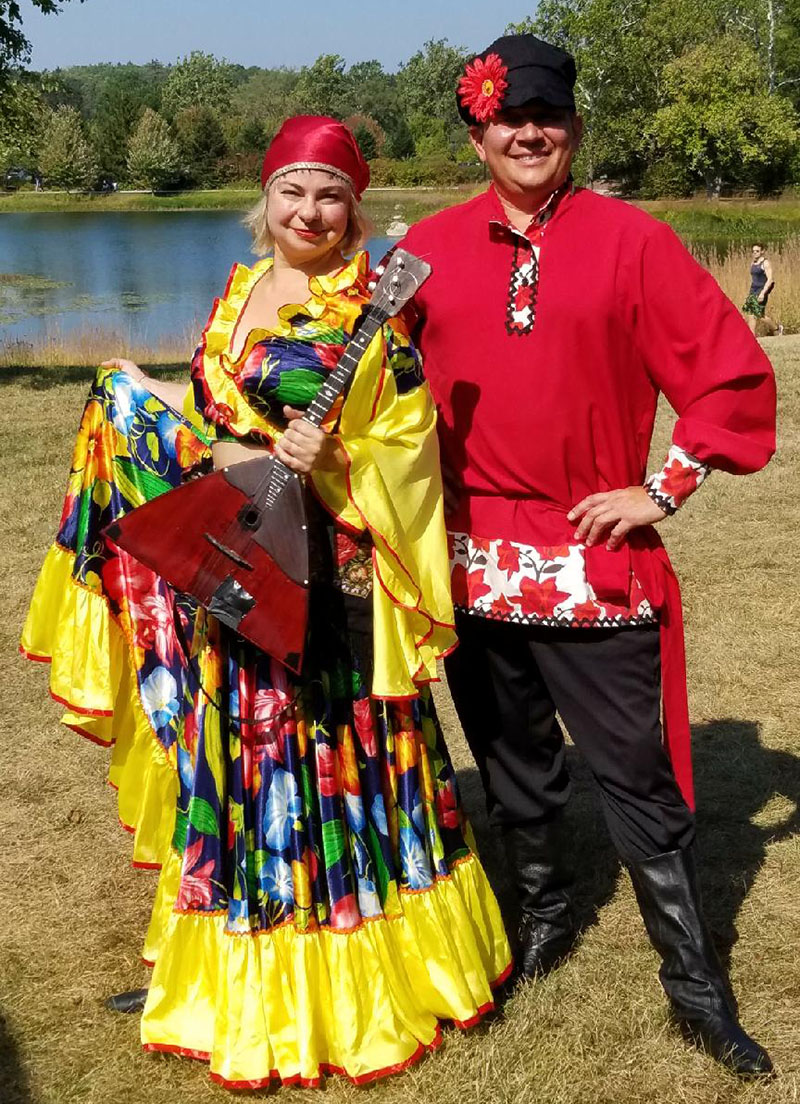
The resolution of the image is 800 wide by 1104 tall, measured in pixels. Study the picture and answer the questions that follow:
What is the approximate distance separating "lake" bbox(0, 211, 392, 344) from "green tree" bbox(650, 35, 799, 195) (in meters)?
20.1

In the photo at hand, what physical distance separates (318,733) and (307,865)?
28 centimetres

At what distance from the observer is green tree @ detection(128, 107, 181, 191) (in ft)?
225

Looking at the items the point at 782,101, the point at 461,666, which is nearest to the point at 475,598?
the point at 461,666

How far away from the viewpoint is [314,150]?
237 cm

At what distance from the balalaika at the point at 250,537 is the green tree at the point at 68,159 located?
2712 inches

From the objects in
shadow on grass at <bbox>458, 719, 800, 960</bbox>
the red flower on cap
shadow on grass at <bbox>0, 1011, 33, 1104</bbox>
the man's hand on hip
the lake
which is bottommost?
the lake

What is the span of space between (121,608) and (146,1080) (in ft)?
3.51

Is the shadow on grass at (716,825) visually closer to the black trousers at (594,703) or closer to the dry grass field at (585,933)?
the dry grass field at (585,933)

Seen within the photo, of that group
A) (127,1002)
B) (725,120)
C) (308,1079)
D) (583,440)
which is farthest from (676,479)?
(725,120)

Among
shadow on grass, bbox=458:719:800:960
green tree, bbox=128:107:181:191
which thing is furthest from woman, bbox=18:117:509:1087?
green tree, bbox=128:107:181:191

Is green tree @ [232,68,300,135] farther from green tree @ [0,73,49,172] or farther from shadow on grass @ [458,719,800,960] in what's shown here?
shadow on grass @ [458,719,800,960]

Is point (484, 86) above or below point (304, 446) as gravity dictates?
above

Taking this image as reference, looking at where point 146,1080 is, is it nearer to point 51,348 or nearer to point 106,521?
point 106,521

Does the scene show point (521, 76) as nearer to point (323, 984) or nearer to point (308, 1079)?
point (323, 984)
